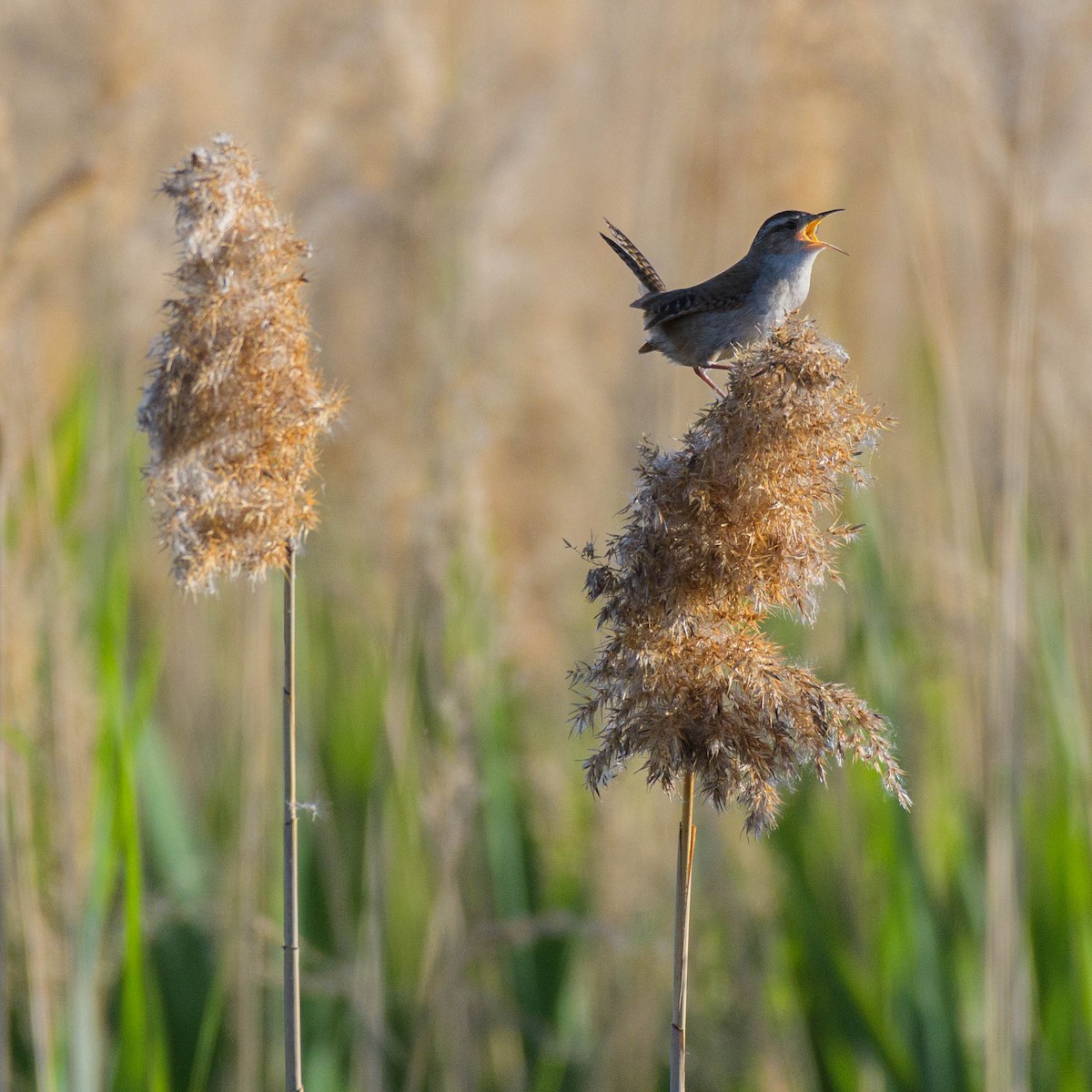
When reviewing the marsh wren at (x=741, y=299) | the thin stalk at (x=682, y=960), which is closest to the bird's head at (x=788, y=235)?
the marsh wren at (x=741, y=299)

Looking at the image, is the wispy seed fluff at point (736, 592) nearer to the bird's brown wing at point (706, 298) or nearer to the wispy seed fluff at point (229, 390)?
the wispy seed fluff at point (229, 390)

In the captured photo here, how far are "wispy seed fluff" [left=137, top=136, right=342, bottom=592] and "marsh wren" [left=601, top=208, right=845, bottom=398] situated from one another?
2.12ft

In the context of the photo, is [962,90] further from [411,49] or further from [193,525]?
[193,525]

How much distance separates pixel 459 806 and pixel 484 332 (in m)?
1.39

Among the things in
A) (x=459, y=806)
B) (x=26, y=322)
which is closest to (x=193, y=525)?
(x=459, y=806)

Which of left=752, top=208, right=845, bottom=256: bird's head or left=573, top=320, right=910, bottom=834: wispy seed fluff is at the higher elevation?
left=752, top=208, right=845, bottom=256: bird's head

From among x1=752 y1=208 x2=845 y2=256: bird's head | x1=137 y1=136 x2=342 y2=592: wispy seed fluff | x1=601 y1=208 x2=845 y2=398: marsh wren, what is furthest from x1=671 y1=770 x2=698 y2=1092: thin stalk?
x1=752 y1=208 x2=845 y2=256: bird's head

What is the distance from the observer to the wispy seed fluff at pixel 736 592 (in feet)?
3.38

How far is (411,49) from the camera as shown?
2971 millimetres

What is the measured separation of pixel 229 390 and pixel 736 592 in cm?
48

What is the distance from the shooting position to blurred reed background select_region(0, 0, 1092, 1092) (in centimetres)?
237

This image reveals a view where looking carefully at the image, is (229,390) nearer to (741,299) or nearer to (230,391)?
(230,391)

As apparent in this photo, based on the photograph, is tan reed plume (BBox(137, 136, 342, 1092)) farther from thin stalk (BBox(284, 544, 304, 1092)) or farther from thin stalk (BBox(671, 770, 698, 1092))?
thin stalk (BBox(671, 770, 698, 1092))

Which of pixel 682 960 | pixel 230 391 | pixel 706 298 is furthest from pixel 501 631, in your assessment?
pixel 682 960
